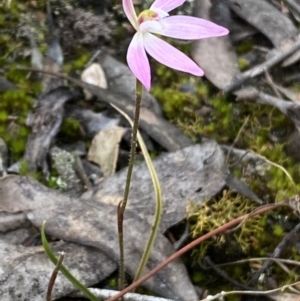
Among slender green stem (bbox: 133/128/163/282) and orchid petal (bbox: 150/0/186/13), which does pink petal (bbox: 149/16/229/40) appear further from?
slender green stem (bbox: 133/128/163/282)

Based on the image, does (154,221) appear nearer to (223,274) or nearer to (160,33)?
(223,274)

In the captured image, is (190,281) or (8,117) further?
(8,117)

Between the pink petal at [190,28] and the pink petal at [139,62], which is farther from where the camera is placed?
the pink petal at [190,28]

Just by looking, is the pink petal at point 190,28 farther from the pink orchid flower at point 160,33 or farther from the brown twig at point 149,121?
the brown twig at point 149,121

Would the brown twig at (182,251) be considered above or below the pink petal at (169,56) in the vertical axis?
below

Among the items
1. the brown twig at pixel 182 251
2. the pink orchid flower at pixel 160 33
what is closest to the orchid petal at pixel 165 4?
the pink orchid flower at pixel 160 33

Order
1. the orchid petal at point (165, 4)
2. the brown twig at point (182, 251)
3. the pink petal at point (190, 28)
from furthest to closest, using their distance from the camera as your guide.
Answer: the brown twig at point (182, 251) → the orchid petal at point (165, 4) → the pink petal at point (190, 28)

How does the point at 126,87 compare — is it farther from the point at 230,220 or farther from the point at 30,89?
the point at 230,220

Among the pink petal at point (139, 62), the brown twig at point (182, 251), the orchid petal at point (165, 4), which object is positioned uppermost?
the orchid petal at point (165, 4)

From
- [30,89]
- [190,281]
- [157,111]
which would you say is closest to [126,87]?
[157,111]
